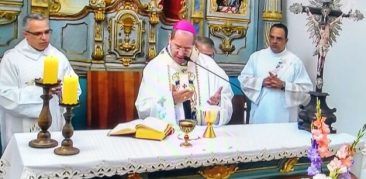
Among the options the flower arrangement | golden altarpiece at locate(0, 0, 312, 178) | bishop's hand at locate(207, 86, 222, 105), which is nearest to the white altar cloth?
bishop's hand at locate(207, 86, 222, 105)

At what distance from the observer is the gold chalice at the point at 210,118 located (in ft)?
9.25

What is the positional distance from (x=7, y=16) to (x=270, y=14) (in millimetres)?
2656

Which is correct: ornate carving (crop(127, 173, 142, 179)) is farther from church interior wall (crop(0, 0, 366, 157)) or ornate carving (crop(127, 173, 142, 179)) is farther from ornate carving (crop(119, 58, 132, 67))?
ornate carving (crop(119, 58, 132, 67))

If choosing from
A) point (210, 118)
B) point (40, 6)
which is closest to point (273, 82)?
point (210, 118)

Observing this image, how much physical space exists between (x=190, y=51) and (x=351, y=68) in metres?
1.90

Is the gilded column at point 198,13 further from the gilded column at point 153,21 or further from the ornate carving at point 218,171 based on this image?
the ornate carving at point 218,171

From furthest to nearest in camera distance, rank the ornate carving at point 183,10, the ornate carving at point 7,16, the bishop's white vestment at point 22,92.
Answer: the ornate carving at point 183,10 → the ornate carving at point 7,16 → the bishop's white vestment at point 22,92

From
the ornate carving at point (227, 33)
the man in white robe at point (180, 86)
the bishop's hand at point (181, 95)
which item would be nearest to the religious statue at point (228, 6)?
the ornate carving at point (227, 33)

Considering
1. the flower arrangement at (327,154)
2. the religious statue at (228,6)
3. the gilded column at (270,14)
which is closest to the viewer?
the flower arrangement at (327,154)

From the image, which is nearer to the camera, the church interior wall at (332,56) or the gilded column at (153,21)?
the church interior wall at (332,56)

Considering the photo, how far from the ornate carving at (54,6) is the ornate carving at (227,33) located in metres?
1.58

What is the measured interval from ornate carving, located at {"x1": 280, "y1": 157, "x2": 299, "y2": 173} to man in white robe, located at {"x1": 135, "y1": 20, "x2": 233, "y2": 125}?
19.7 inches

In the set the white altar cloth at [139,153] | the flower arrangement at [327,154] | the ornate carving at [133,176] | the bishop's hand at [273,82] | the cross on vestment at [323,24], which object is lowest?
the ornate carving at [133,176]

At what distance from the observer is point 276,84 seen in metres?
4.45
